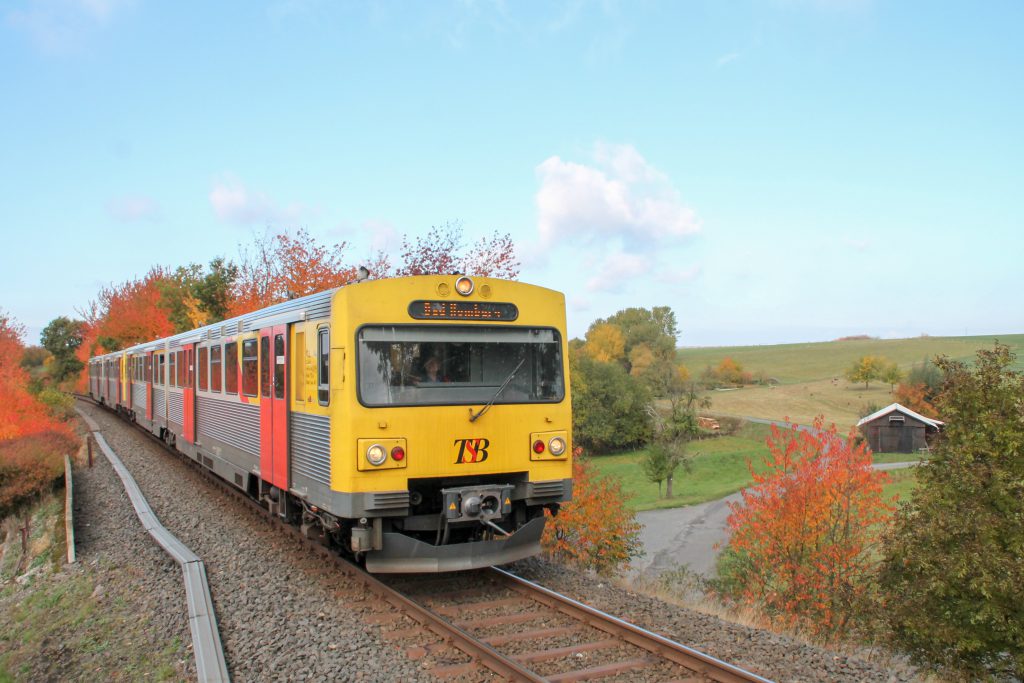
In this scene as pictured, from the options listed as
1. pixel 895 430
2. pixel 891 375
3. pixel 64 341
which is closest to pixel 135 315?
pixel 64 341

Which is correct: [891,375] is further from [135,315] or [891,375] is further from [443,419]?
[443,419]

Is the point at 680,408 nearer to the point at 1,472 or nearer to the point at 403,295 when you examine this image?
the point at 1,472

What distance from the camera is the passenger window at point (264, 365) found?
9945mm

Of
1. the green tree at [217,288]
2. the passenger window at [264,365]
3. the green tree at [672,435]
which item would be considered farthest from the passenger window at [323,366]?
the green tree at [672,435]

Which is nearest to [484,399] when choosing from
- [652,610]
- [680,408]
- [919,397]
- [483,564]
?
[483,564]

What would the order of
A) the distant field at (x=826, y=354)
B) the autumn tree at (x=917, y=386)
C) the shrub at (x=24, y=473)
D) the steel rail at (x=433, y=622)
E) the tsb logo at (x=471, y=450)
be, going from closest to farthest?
the steel rail at (x=433, y=622)
the tsb logo at (x=471, y=450)
the shrub at (x=24, y=473)
the autumn tree at (x=917, y=386)
the distant field at (x=826, y=354)

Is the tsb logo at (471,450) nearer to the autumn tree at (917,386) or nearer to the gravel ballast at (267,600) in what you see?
the gravel ballast at (267,600)

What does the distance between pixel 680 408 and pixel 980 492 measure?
4356 cm

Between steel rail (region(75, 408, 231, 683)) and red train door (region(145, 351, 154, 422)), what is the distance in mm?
9266

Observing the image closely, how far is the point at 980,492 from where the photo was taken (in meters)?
Result: 13.9

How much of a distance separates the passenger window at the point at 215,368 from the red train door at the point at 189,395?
1830 millimetres

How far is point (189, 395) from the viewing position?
15562 mm

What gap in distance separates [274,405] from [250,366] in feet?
5.04

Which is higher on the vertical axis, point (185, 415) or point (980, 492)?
point (185, 415)
